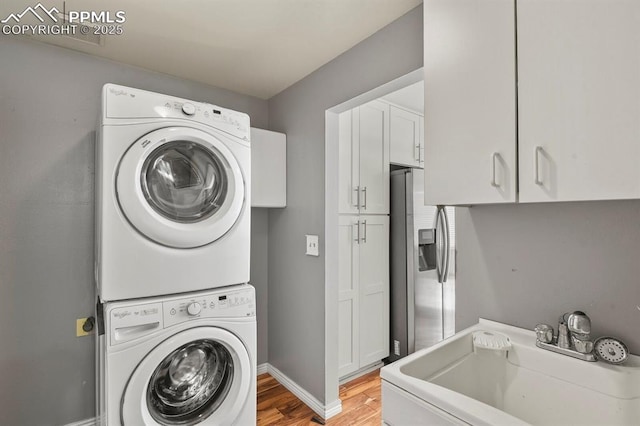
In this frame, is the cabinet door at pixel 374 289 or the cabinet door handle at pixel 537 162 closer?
the cabinet door handle at pixel 537 162

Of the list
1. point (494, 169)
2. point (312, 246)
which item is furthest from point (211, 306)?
point (494, 169)

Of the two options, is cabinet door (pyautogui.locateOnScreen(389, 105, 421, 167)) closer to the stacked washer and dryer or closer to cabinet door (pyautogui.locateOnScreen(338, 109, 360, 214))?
cabinet door (pyautogui.locateOnScreen(338, 109, 360, 214))

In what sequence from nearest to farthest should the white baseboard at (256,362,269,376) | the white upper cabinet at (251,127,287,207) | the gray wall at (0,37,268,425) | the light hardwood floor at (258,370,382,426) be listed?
1. the gray wall at (0,37,268,425)
2. the light hardwood floor at (258,370,382,426)
3. the white upper cabinet at (251,127,287,207)
4. the white baseboard at (256,362,269,376)

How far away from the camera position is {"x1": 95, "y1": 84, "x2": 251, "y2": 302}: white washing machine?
1432mm

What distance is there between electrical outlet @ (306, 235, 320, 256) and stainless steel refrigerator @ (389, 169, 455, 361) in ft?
2.92

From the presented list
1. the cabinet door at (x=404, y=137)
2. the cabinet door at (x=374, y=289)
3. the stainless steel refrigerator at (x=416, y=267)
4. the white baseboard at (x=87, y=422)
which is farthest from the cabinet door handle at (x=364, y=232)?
the white baseboard at (x=87, y=422)

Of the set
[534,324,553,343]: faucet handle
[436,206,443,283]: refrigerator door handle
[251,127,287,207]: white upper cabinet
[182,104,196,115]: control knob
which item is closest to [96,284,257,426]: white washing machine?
[251,127,287,207]: white upper cabinet

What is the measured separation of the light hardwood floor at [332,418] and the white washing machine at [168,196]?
1.05 m

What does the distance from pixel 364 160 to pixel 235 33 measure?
4.29 ft

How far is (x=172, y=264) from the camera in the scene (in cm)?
154

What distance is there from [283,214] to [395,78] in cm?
135

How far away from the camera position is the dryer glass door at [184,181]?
1.55 m

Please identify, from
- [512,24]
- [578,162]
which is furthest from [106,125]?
[578,162]

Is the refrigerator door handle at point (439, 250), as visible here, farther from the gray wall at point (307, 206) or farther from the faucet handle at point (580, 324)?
the faucet handle at point (580, 324)
